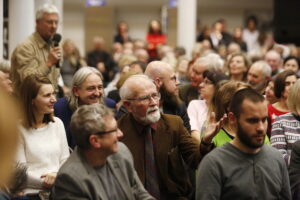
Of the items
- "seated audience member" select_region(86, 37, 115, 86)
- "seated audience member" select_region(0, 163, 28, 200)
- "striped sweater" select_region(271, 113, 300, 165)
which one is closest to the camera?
"seated audience member" select_region(0, 163, 28, 200)

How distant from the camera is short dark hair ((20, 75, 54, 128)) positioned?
189 inches

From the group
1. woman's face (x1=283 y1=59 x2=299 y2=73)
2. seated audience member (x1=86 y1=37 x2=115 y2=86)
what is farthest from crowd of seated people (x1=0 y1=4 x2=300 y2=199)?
seated audience member (x1=86 y1=37 x2=115 y2=86)

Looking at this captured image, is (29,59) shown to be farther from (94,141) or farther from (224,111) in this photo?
(94,141)

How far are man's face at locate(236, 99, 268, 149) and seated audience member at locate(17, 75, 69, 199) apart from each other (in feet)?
4.38

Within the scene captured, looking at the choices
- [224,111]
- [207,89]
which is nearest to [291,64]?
[207,89]

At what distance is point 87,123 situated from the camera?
149 inches

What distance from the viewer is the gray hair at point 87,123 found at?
3.76 metres

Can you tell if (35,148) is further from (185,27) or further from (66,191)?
(185,27)

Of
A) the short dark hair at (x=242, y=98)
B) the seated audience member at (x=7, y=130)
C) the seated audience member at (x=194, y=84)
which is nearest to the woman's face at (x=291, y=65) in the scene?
the seated audience member at (x=194, y=84)

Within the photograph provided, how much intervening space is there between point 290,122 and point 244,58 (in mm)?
3048

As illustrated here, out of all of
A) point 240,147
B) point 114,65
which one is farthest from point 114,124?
point 114,65

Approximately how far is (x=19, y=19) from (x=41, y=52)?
1485mm

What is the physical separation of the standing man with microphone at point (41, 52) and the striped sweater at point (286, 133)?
216 cm

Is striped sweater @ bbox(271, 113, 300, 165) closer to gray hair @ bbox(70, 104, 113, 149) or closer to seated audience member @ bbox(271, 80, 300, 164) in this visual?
seated audience member @ bbox(271, 80, 300, 164)
